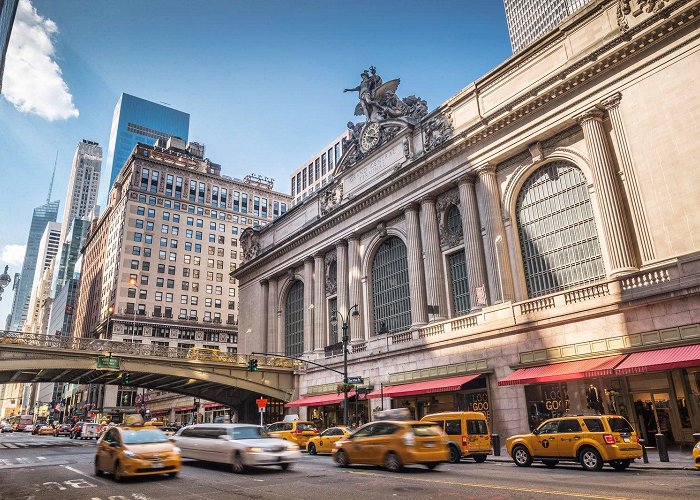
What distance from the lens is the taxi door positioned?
16.2m

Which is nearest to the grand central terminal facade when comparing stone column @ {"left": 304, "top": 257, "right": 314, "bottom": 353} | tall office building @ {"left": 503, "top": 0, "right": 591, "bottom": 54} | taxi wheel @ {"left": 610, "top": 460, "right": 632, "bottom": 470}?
stone column @ {"left": 304, "top": 257, "right": 314, "bottom": 353}

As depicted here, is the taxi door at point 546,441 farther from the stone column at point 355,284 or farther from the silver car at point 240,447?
the stone column at point 355,284

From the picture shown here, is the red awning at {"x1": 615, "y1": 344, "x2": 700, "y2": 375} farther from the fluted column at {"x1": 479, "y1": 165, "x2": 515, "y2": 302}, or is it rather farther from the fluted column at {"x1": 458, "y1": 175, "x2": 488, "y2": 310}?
the fluted column at {"x1": 458, "y1": 175, "x2": 488, "y2": 310}

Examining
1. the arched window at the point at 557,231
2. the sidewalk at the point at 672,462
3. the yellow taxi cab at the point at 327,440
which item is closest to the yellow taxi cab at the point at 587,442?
the sidewalk at the point at 672,462

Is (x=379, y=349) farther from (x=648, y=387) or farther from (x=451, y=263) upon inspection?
(x=648, y=387)

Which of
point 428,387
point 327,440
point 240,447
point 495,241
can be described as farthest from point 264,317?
point 240,447

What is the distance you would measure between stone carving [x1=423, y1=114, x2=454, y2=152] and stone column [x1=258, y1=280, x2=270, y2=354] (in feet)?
90.6

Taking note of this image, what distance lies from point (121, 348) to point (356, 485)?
34.2 m

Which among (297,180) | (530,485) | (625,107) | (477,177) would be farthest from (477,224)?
(297,180)

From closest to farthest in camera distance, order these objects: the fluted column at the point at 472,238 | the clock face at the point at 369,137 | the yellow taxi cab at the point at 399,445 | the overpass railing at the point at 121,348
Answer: the yellow taxi cab at the point at 399,445
the fluted column at the point at 472,238
the overpass railing at the point at 121,348
the clock face at the point at 369,137

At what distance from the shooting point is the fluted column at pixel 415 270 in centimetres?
3544

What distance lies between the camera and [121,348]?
40.3m

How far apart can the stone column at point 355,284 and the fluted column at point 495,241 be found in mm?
13473

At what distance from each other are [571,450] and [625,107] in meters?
19.0
